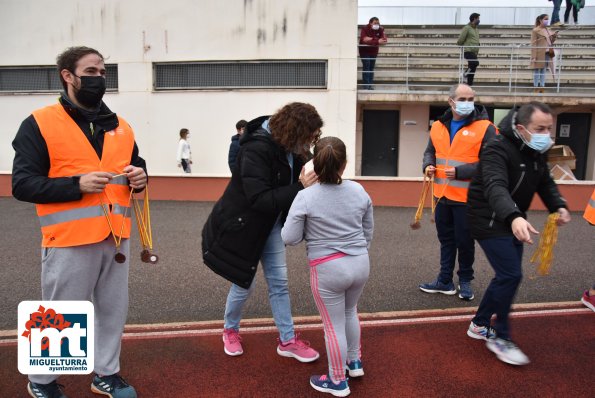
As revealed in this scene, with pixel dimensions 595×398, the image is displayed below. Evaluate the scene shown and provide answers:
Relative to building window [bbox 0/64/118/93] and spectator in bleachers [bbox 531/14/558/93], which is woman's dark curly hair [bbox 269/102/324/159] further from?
spectator in bleachers [bbox 531/14/558/93]

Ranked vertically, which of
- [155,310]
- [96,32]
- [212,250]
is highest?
[96,32]

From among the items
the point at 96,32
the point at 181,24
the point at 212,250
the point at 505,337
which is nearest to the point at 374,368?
the point at 505,337

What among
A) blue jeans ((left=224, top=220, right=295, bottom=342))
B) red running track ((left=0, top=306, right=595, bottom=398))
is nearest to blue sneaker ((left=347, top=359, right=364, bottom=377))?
red running track ((left=0, top=306, right=595, bottom=398))

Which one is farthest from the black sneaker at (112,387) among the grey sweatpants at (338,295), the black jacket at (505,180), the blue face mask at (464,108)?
the blue face mask at (464,108)

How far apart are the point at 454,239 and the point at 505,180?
1.57 m

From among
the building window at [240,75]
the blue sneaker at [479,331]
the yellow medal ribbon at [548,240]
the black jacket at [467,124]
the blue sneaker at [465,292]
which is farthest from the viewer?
the building window at [240,75]

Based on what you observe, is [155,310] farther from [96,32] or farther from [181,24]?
[96,32]

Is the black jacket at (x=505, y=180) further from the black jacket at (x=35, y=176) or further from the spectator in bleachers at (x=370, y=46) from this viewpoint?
the spectator in bleachers at (x=370, y=46)

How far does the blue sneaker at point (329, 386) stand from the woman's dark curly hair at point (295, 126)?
61.8 inches

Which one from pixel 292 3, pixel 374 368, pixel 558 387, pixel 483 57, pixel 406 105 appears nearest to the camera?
pixel 558 387

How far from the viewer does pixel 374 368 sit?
3678mm

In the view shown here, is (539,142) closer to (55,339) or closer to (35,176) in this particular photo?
(35,176)

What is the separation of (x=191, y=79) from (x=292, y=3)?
10.7ft

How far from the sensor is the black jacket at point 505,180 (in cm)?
359
